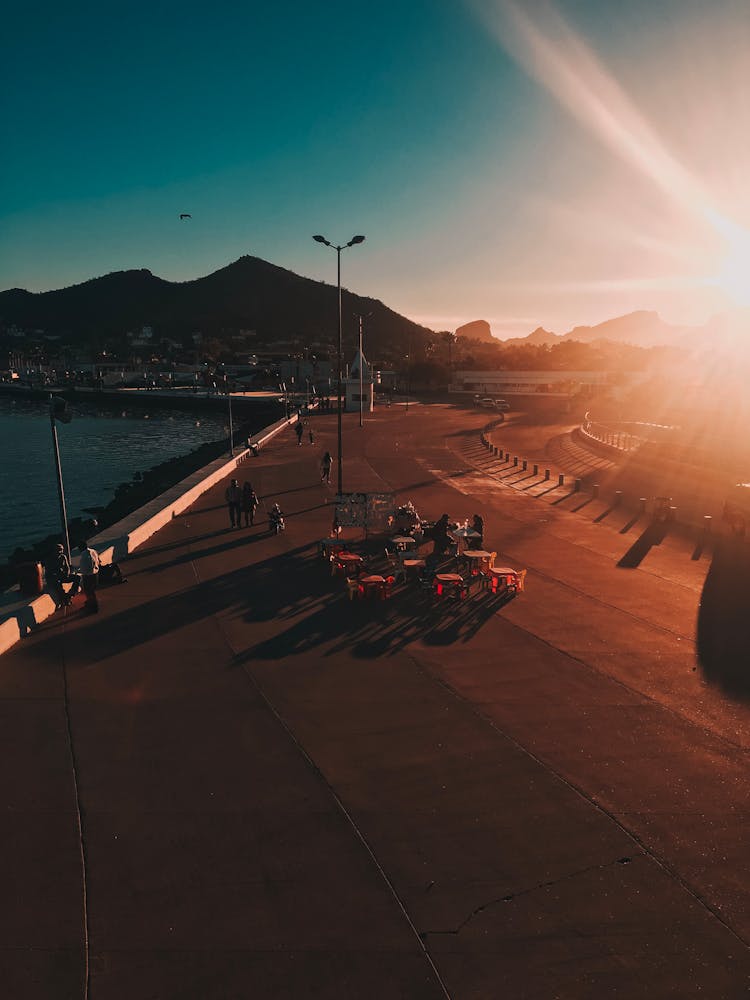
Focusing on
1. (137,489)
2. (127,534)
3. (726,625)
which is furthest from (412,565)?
(137,489)

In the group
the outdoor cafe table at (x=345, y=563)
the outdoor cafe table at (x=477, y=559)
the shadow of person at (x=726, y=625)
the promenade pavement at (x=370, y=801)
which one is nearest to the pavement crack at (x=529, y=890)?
the promenade pavement at (x=370, y=801)

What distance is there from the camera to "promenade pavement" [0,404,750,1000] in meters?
5.69

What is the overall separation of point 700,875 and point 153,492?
35439 millimetres

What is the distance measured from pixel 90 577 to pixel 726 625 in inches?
569

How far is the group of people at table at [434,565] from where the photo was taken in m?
15.1

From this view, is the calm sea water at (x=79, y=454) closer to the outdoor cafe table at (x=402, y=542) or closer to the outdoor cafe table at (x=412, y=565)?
the outdoor cafe table at (x=402, y=542)

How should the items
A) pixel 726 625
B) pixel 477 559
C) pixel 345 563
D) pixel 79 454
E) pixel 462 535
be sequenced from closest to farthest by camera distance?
pixel 726 625 < pixel 345 563 < pixel 477 559 < pixel 462 535 < pixel 79 454

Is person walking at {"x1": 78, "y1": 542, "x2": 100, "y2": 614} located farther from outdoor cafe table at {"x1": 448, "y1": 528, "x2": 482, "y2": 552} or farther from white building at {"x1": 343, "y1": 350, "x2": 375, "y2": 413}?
white building at {"x1": 343, "y1": 350, "x2": 375, "y2": 413}

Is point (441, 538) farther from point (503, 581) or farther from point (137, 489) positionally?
point (137, 489)

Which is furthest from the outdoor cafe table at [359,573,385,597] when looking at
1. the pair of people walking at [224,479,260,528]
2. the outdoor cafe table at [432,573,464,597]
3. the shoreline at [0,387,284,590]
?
the shoreline at [0,387,284,590]

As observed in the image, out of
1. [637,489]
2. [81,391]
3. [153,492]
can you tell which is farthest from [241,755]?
[81,391]

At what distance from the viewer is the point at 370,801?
776 centimetres

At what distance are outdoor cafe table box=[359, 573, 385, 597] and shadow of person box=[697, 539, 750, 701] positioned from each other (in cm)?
691

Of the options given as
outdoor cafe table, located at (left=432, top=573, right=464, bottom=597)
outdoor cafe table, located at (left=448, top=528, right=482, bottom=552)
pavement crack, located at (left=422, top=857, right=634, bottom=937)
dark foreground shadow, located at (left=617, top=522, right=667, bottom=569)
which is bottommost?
dark foreground shadow, located at (left=617, top=522, right=667, bottom=569)
